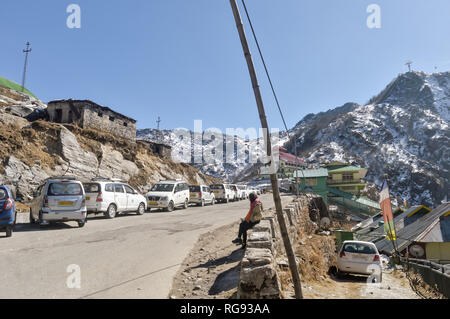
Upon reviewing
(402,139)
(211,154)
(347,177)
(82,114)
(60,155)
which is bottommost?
(347,177)

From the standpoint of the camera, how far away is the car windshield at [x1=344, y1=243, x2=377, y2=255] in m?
11.1

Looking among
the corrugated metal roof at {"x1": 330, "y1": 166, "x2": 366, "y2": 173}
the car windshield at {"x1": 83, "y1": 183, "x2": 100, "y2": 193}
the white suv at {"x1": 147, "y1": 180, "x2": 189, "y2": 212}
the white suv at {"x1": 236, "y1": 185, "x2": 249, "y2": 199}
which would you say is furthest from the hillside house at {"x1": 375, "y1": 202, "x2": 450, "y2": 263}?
the corrugated metal roof at {"x1": 330, "y1": 166, "x2": 366, "y2": 173}

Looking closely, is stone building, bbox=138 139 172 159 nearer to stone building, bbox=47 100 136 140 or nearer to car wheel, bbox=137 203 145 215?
stone building, bbox=47 100 136 140

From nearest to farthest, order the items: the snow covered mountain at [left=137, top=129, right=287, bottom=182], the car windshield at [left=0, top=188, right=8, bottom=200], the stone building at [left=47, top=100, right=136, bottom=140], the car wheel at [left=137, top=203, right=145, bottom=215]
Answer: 1. the car windshield at [left=0, top=188, right=8, bottom=200]
2. the car wheel at [left=137, top=203, right=145, bottom=215]
3. the stone building at [left=47, top=100, right=136, bottom=140]
4. the snow covered mountain at [left=137, top=129, right=287, bottom=182]

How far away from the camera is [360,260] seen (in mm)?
10945

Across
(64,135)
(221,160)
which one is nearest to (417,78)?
(221,160)

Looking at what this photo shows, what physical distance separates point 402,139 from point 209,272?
6023 inches

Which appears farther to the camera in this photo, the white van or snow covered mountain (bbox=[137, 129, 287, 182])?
snow covered mountain (bbox=[137, 129, 287, 182])

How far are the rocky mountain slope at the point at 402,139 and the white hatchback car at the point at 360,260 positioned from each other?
9501 centimetres

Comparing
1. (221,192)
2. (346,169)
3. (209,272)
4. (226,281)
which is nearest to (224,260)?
(209,272)

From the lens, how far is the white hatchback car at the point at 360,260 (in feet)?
35.2

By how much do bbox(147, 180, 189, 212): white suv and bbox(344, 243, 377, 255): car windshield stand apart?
11.7 m

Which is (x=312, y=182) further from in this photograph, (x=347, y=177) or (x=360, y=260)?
(x=360, y=260)
